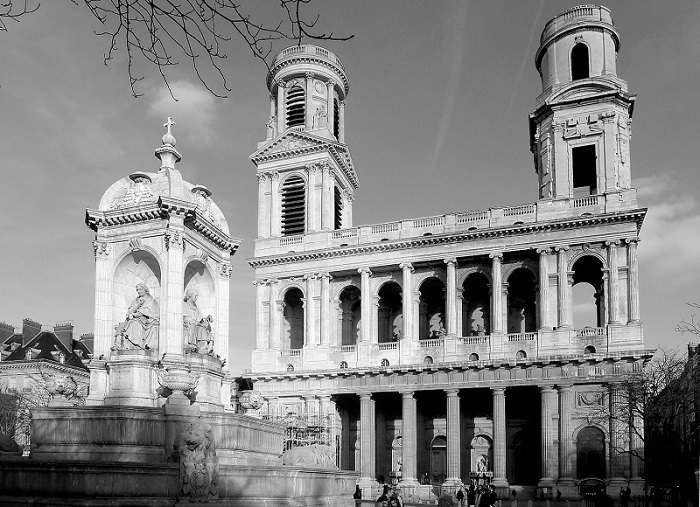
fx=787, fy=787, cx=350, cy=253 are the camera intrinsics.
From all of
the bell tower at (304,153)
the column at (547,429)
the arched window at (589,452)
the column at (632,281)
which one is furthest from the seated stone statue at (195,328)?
the bell tower at (304,153)

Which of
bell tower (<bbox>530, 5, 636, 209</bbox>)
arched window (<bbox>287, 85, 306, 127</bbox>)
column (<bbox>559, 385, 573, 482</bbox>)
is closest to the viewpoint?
column (<bbox>559, 385, 573, 482</bbox>)

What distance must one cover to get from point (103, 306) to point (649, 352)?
33.3m

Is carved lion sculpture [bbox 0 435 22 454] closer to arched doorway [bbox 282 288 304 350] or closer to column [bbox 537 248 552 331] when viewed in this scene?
column [bbox 537 248 552 331]

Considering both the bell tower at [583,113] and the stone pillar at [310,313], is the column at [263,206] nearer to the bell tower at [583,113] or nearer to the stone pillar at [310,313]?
the stone pillar at [310,313]

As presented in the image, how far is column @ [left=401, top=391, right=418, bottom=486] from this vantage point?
49556 mm

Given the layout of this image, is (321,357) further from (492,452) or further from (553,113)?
(553,113)

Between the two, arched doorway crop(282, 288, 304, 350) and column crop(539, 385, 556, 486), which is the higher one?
arched doorway crop(282, 288, 304, 350)

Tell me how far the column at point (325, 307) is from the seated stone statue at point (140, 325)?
105 feet

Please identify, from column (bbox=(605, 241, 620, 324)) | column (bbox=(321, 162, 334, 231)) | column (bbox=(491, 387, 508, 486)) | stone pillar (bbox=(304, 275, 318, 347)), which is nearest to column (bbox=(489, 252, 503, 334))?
column (bbox=(491, 387, 508, 486))

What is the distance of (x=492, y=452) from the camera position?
5094 centimetres

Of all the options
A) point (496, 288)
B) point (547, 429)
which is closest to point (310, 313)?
point (496, 288)

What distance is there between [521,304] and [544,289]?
7.64m

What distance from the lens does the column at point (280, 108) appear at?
6091 cm

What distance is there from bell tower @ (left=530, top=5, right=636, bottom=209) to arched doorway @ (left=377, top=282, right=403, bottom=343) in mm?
13150
